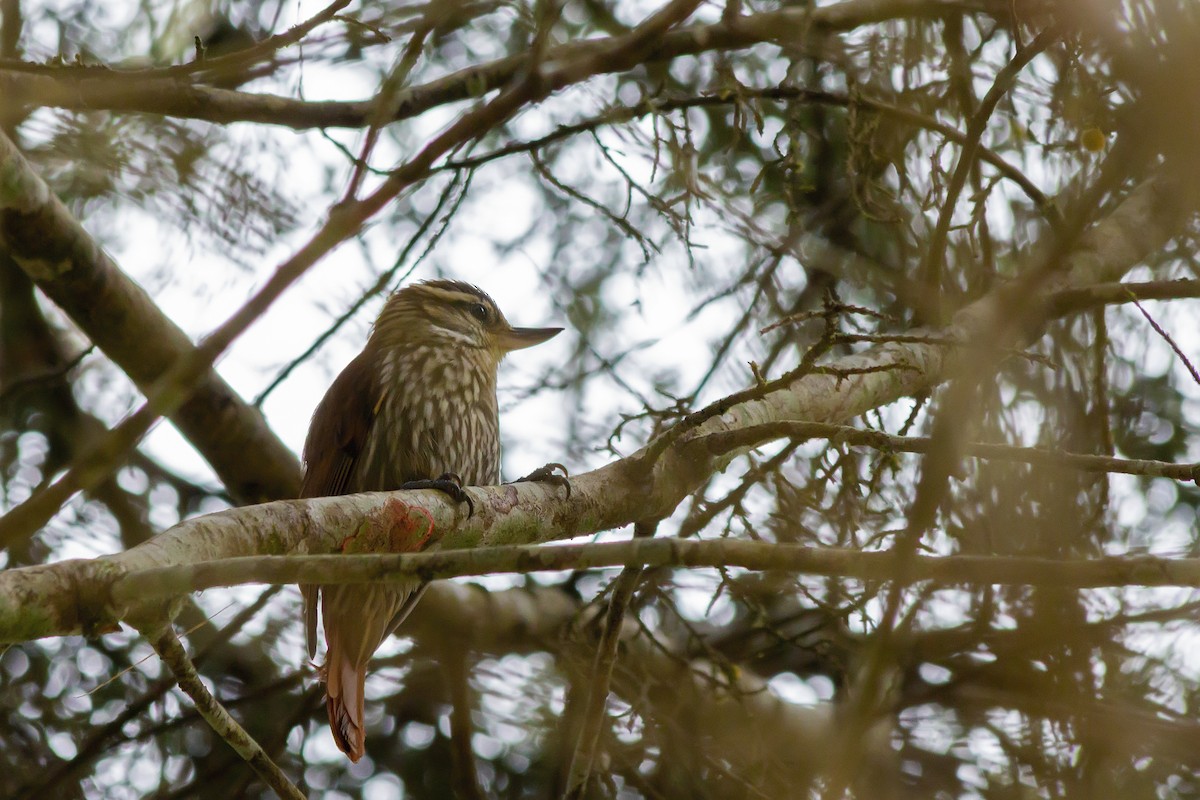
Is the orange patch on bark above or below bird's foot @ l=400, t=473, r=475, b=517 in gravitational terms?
below

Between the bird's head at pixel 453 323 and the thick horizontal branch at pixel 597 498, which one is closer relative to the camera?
the thick horizontal branch at pixel 597 498

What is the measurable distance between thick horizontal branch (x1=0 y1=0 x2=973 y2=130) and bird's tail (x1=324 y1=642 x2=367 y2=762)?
1.56m

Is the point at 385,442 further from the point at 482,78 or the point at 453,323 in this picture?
the point at 482,78

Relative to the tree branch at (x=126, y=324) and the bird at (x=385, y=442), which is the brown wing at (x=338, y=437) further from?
the tree branch at (x=126, y=324)

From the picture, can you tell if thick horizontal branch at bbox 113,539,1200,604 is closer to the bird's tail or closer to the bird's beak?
the bird's tail

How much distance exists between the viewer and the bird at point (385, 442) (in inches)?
141

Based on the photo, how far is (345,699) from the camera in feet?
11.4

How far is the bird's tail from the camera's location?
3414mm

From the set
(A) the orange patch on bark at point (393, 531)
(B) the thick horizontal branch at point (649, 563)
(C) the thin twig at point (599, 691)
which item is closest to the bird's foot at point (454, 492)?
(A) the orange patch on bark at point (393, 531)

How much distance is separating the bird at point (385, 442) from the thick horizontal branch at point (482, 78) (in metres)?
0.86

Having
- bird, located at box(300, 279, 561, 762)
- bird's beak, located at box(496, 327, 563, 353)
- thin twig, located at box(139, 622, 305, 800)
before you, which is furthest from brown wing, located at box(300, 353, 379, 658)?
thin twig, located at box(139, 622, 305, 800)

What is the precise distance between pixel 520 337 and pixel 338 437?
0.91 metres

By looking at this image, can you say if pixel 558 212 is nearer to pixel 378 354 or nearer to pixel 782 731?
pixel 378 354

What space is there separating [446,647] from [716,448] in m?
1.62
